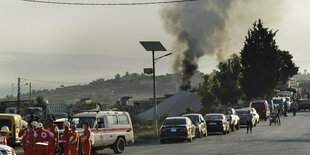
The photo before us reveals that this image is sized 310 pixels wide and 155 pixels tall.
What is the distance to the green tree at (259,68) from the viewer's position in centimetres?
7594

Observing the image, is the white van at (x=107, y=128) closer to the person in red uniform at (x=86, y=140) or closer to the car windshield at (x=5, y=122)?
the person in red uniform at (x=86, y=140)

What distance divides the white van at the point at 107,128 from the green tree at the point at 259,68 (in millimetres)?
53522

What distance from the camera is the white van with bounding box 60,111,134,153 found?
22.4 meters

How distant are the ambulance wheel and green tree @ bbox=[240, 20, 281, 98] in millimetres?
53955

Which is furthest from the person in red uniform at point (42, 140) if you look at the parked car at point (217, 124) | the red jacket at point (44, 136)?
the parked car at point (217, 124)

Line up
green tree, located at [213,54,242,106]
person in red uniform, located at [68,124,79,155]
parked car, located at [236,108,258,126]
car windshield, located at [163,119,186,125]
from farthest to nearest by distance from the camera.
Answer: green tree, located at [213,54,242,106] → parked car, located at [236,108,258,126] → car windshield, located at [163,119,186,125] → person in red uniform, located at [68,124,79,155]

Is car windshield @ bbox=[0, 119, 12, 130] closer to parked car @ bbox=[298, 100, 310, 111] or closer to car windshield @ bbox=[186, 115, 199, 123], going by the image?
car windshield @ bbox=[186, 115, 199, 123]

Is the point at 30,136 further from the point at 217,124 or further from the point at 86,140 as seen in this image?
the point at 217,124

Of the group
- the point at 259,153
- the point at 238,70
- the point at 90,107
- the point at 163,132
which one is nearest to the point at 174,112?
the point at 238,70

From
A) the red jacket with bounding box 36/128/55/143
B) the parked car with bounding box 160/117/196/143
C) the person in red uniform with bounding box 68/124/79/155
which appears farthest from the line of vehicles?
the red jacket with bounding box 36/128/55/143

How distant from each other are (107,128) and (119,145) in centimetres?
120

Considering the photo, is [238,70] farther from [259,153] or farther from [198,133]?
[259,153]

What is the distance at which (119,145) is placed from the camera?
23.8 m

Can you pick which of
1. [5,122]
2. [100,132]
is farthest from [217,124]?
[100,132]
